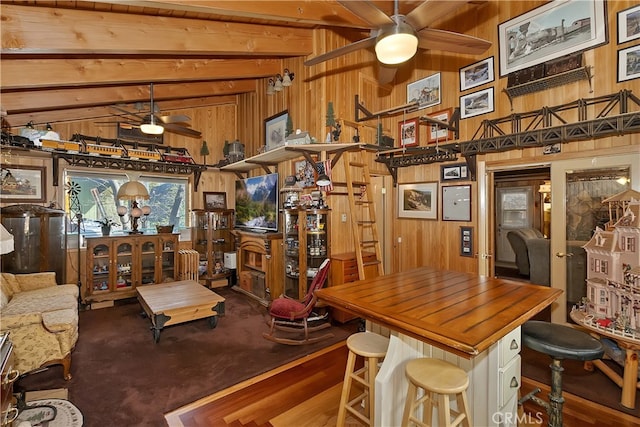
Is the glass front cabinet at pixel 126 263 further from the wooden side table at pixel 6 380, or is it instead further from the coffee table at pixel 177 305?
the wooden side table at pixel 6 380


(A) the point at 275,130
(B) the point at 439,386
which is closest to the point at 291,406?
(B) the point at 439,386

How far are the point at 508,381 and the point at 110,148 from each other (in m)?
6.05

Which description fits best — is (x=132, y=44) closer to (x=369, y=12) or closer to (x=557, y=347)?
(x=369, y=12)

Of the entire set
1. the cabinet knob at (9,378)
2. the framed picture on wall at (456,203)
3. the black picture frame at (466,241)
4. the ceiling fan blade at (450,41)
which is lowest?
the cabinet knob at (9,378)

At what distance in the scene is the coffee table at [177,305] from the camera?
3369mm

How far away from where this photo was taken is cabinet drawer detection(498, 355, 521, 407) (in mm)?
1660

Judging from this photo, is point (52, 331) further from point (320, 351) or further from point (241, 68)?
point (241, 68)

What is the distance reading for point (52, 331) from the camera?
8.55 feet

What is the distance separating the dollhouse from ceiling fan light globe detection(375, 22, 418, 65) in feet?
7.54

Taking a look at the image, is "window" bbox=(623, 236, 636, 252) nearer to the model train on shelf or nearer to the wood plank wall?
the wood plank wall

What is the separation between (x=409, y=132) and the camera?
4699 millimetres

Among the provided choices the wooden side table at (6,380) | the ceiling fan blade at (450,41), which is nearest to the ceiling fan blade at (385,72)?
the ceiling fan blade at (450,41)

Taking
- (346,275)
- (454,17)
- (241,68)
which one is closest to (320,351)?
(346,275)

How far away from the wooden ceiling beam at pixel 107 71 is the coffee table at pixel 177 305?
275 cm
